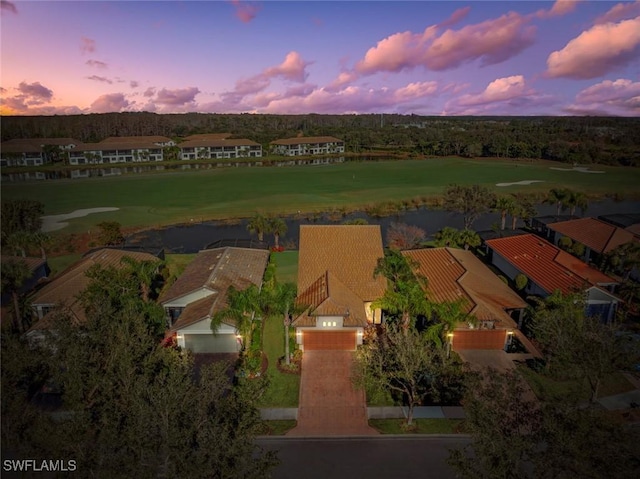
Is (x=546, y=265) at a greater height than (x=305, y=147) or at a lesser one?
lesser

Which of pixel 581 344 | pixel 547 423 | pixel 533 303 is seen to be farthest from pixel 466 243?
pixel 547 423

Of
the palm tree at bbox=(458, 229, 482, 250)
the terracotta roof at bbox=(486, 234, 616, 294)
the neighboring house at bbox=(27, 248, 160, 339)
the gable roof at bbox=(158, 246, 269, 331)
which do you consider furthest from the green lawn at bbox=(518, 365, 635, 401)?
the neighboring house at bbox=(27, 248, 160, 339)

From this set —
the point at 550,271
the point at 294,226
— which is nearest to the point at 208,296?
the point at 550,271

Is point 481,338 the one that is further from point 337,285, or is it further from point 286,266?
point 286,266

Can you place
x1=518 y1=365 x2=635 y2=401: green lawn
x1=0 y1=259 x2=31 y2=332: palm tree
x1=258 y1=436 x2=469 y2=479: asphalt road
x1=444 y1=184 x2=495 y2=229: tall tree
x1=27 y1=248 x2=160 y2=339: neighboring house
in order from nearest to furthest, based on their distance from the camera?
x1=258 y1=436 x2=469 y2=479: asphalt road, x1=0 y1=259 x2=31 y2=332: palm tree, x1=518 y1=365 x2=635 y2=401: green lawn, x1=27 y1=248 x2=160 y2=339: neighboring house, x1=444 y1=184 x2=495 y2=229: tall tree

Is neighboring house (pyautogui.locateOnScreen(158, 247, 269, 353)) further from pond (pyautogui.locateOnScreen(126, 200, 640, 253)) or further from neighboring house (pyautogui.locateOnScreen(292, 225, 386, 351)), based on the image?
pond (pyautogui.locateOnScreen(126, 200, 640, 253))
